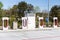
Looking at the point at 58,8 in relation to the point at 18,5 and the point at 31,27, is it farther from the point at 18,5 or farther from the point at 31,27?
the point at 31,27

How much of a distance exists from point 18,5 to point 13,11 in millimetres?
5033

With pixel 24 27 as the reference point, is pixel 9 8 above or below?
above

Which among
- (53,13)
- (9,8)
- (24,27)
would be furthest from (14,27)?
(9,8)

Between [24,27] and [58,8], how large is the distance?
27.6 m

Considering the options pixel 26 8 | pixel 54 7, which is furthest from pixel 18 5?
pixel 54 7

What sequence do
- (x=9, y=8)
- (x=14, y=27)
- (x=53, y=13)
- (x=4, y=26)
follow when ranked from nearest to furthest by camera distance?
(x=4, y=26), (x=14, y=27), (x=53, y=13), (x=9, y=8)

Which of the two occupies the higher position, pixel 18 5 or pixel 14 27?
pixel 18 5

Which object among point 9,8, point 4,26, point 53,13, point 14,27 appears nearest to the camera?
point 4,26

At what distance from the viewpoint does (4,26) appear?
27938mm

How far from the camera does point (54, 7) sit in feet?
186

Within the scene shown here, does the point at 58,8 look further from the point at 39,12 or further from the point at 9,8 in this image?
the point at 9,8

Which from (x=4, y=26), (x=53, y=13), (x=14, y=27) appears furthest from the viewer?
(x=53, y=13)

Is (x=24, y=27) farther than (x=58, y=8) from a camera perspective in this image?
No

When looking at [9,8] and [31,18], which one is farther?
[9,8]
